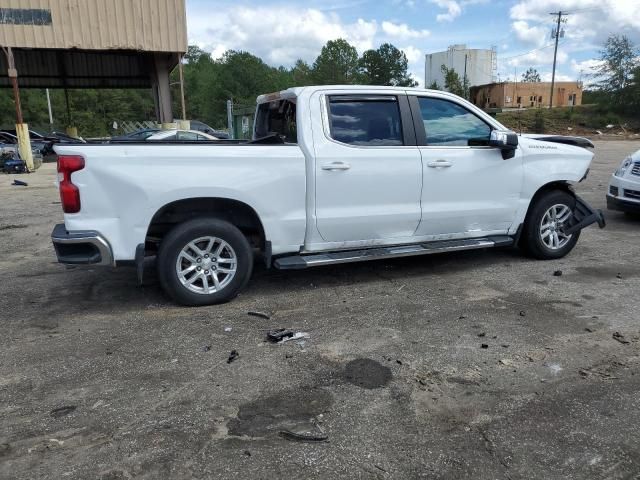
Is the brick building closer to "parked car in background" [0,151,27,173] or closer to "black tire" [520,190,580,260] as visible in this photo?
"parked car in background" [0,151,27,173]

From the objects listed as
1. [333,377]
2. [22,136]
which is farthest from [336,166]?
[22,136]

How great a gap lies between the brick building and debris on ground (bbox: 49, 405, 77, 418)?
2862 inches

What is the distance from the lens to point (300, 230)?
207 inches

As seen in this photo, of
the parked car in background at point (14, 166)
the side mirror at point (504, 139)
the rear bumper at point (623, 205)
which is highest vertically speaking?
the side mirror at point (504, 139)

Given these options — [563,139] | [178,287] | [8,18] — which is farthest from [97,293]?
[8,18]

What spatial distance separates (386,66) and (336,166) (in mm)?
86744

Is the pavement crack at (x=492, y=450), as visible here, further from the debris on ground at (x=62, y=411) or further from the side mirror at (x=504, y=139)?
the side mirror at (x=504, y=139)

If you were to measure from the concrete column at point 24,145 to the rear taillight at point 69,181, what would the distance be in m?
17.5

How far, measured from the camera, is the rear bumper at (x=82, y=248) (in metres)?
4.58

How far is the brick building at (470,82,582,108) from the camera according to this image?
70938mm

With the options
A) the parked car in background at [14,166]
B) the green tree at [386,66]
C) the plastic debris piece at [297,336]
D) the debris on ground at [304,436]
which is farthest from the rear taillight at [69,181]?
the green tree at [386,66]

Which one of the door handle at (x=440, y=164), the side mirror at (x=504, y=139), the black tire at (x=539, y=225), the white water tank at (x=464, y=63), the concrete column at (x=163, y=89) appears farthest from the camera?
the white water tank at (x=464, y=63)

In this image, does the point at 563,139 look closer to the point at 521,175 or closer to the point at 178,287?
the point at 521,175

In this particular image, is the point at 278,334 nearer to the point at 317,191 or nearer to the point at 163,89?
the point at 317,191
